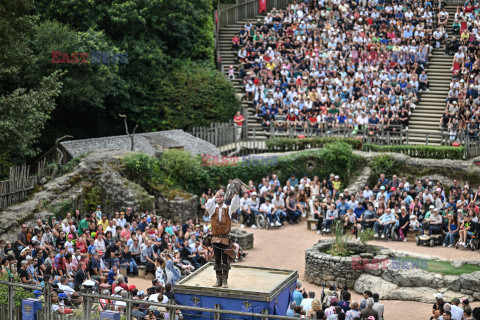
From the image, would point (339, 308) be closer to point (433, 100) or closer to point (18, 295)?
point (18, 295)

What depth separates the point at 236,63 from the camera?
117 feet

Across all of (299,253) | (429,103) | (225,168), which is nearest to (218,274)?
(299,253)

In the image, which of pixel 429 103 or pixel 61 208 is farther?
pixel 429 103

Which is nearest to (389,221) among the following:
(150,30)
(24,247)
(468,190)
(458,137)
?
(468,190)

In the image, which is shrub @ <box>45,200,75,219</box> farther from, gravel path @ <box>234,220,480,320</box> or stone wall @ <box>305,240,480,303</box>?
stone wall @ <box>305,240,480,303</box>

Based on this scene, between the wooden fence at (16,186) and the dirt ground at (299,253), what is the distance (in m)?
4.88

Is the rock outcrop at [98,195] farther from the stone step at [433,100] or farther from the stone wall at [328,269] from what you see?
the stone step at [433,100]

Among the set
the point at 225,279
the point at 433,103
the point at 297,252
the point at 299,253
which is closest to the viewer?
the point at 225,279

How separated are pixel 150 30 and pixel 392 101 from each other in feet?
38.0

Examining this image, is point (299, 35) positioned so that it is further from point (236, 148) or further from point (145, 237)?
point (145, 237)

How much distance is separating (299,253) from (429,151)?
9.05m

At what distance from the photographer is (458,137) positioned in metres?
27.9

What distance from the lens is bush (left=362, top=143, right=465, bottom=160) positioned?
2675 centimetres

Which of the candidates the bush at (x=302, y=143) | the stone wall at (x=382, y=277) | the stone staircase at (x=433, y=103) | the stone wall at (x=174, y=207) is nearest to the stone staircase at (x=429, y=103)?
the stone staircase at (x=433, y=103)
